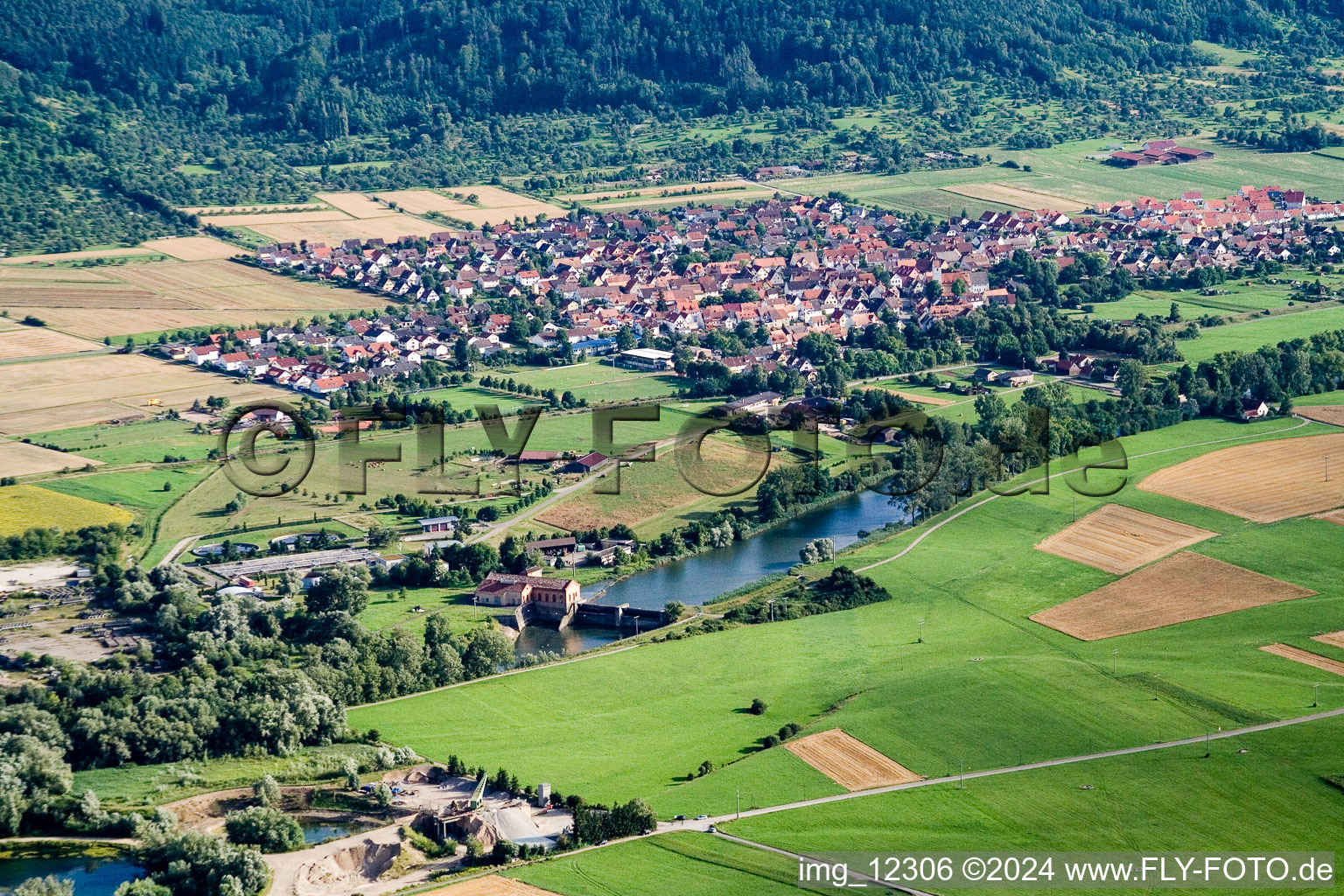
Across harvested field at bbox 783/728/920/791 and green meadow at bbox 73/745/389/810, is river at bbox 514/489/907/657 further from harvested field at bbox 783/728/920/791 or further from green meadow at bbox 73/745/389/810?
harvested field at bbox 783/728/920/791

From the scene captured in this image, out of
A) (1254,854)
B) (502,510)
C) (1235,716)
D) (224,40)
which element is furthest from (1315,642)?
(224,40)

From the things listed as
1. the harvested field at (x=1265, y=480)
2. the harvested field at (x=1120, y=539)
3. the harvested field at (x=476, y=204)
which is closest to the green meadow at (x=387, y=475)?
the harvested field at (x=1120, y=539)

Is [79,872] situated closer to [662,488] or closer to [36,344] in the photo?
[662,488]

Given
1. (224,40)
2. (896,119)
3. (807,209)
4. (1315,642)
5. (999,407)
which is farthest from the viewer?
(224,40)

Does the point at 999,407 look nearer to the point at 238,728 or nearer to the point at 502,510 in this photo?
the point at 502,510

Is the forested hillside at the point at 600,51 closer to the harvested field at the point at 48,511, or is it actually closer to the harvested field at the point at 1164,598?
the harvested field at the point at 48,511

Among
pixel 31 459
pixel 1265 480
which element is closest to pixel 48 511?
pixel 31 459
